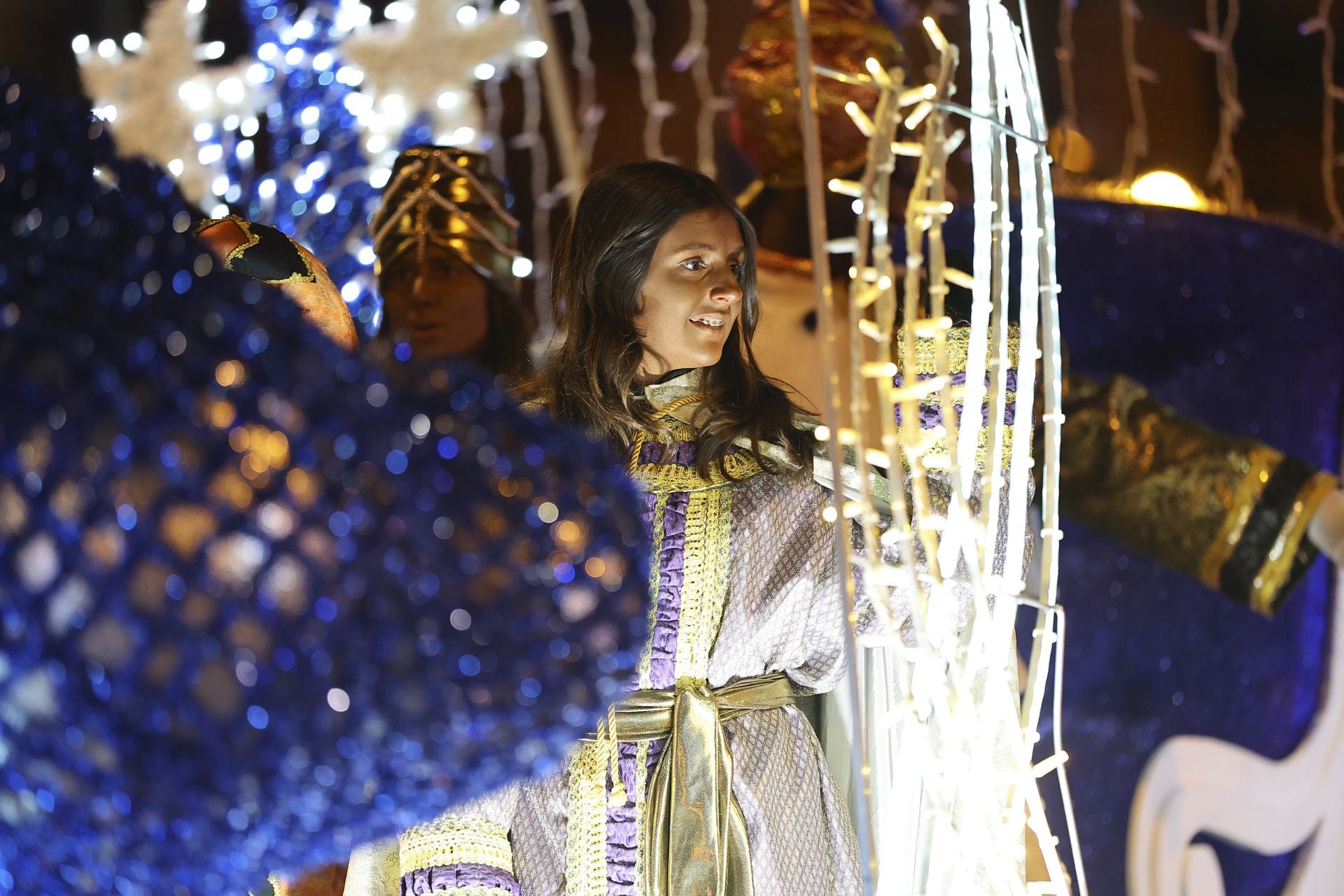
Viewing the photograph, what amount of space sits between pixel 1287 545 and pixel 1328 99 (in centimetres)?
90

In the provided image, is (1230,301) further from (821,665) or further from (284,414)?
(284,414)

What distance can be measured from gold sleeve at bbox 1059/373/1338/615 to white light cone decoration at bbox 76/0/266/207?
1.50 metres

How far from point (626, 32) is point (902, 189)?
83 centimetres

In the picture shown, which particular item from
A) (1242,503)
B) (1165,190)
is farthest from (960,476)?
(1165,190)

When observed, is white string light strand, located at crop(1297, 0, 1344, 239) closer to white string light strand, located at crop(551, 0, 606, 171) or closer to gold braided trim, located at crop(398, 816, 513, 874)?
white string light strand, located at crop(551, 0, 606, 171)

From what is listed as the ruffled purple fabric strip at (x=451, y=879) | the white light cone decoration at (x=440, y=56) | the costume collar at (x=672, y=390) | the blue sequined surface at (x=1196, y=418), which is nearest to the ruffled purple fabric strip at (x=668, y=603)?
the costume collar at (x=672, y=390)

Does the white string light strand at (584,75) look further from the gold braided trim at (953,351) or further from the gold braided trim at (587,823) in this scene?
the gold braided trim at (587,823)

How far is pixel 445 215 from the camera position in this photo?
2.00 meters

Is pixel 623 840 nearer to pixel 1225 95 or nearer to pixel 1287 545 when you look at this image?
pixel 1287 545

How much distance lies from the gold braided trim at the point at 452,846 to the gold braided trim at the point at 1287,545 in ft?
3.08

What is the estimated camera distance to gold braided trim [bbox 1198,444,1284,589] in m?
1.60

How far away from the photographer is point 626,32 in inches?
102

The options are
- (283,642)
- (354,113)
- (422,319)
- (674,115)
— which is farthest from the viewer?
(674,115)

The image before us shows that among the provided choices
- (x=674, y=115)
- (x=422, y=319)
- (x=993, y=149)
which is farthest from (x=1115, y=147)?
(x=993, y=149)
